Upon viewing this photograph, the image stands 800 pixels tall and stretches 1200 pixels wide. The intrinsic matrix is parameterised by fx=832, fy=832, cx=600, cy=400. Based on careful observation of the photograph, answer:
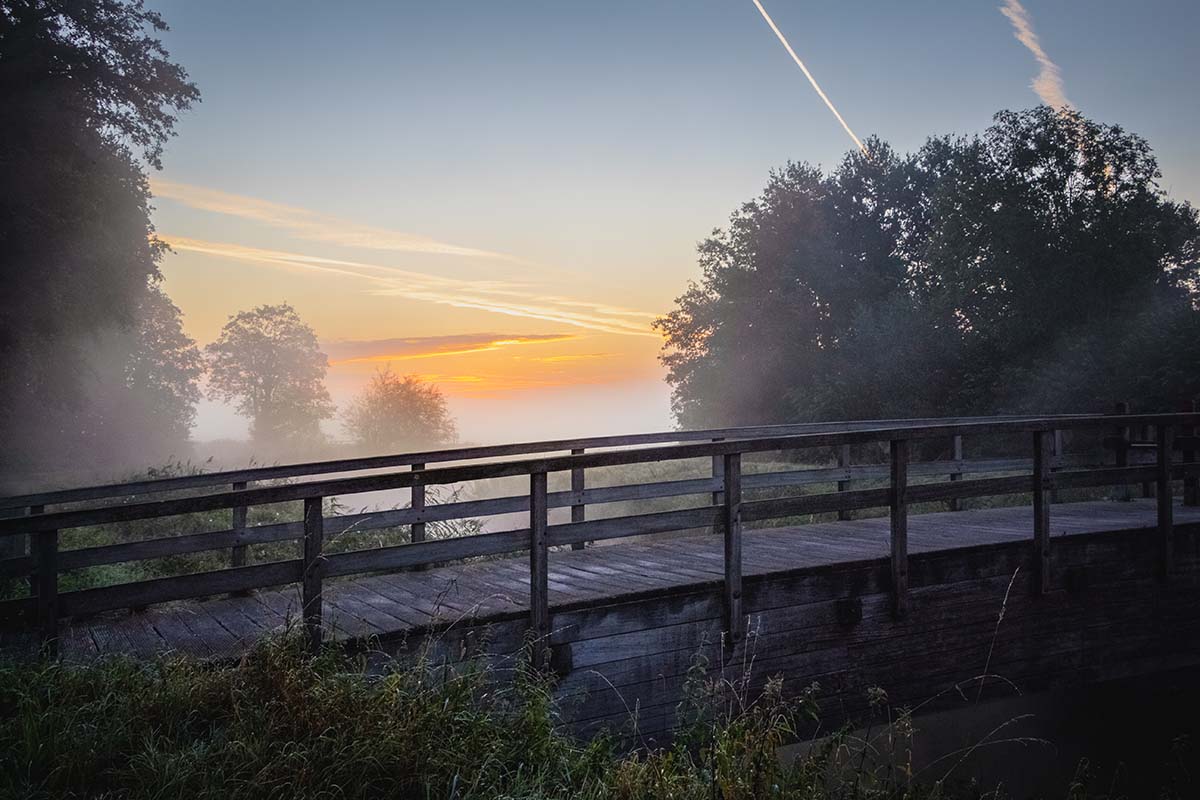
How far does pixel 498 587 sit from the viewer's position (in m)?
7.10

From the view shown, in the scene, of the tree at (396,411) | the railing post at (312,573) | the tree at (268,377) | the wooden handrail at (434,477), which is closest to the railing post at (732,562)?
the wooden handrail at (434,477)

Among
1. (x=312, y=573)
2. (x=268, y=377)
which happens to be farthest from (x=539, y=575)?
(x=268, y=377)

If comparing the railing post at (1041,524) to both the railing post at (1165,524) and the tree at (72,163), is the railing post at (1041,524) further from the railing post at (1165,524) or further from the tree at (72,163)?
the tree at (72,163)

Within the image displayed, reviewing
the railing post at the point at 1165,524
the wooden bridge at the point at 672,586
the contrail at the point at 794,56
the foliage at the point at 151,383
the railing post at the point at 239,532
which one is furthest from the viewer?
the foliage at the point at 151,383

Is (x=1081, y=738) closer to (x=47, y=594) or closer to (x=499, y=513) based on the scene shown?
(x=499, y=513)

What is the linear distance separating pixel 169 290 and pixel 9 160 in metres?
27.6

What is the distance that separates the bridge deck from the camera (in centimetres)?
590

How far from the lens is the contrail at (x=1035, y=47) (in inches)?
880

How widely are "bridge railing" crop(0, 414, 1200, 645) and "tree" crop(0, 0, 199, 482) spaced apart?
633 inches

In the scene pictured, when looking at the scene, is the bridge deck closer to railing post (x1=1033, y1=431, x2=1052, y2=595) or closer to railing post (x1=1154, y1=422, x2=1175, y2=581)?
railing post (x1=1154, y1=422, x2=1175, y2=581)

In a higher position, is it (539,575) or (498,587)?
(539,575)

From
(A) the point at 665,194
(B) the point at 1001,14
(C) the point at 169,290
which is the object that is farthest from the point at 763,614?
(C) the point at 169,290

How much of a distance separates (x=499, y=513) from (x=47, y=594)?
3.32 meters

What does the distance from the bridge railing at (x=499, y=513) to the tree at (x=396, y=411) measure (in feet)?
147
